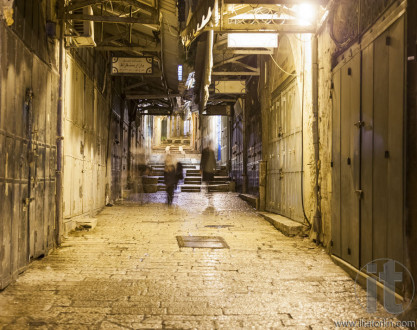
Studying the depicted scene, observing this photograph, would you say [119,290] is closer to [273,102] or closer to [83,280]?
[83,280]

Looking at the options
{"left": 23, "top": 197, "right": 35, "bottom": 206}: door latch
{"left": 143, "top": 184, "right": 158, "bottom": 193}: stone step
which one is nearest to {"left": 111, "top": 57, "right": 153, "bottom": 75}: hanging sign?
{"left": 23, "top": 197, "right": 35, "bottom": 206}: door latch

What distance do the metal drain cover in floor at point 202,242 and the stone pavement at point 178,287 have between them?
149 millimetres

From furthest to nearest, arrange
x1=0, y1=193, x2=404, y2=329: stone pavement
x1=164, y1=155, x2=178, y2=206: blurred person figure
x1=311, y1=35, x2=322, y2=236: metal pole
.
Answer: x1=164, y1=155, x2=178, y2=206: blurred person figure, x1=311, y1=35, x2=322, y2=236: metal pole, x1=0, y1=193, x2=404, y2=329: stone pavement

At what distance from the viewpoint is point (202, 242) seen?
7250mm

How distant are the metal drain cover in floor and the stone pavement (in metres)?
0.15

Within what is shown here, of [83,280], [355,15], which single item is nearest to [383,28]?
[355,15]

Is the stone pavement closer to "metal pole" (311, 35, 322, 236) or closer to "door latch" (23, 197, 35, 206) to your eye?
"metal pole" (311, 35, 322, 236)

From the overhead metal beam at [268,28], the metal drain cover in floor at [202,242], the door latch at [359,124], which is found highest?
the overhead metal beam at [268,28]

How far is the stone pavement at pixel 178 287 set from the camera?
142 inches

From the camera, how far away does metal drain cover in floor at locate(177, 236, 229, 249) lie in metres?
6.91

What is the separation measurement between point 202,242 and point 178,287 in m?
2.64

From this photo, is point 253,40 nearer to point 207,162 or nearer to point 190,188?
point 207,162

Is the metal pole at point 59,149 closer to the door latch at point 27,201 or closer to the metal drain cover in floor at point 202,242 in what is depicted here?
the door latch at point 27,201

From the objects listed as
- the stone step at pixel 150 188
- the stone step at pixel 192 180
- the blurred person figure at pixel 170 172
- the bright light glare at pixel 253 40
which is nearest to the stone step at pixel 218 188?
the stone step at pixel 192 180
